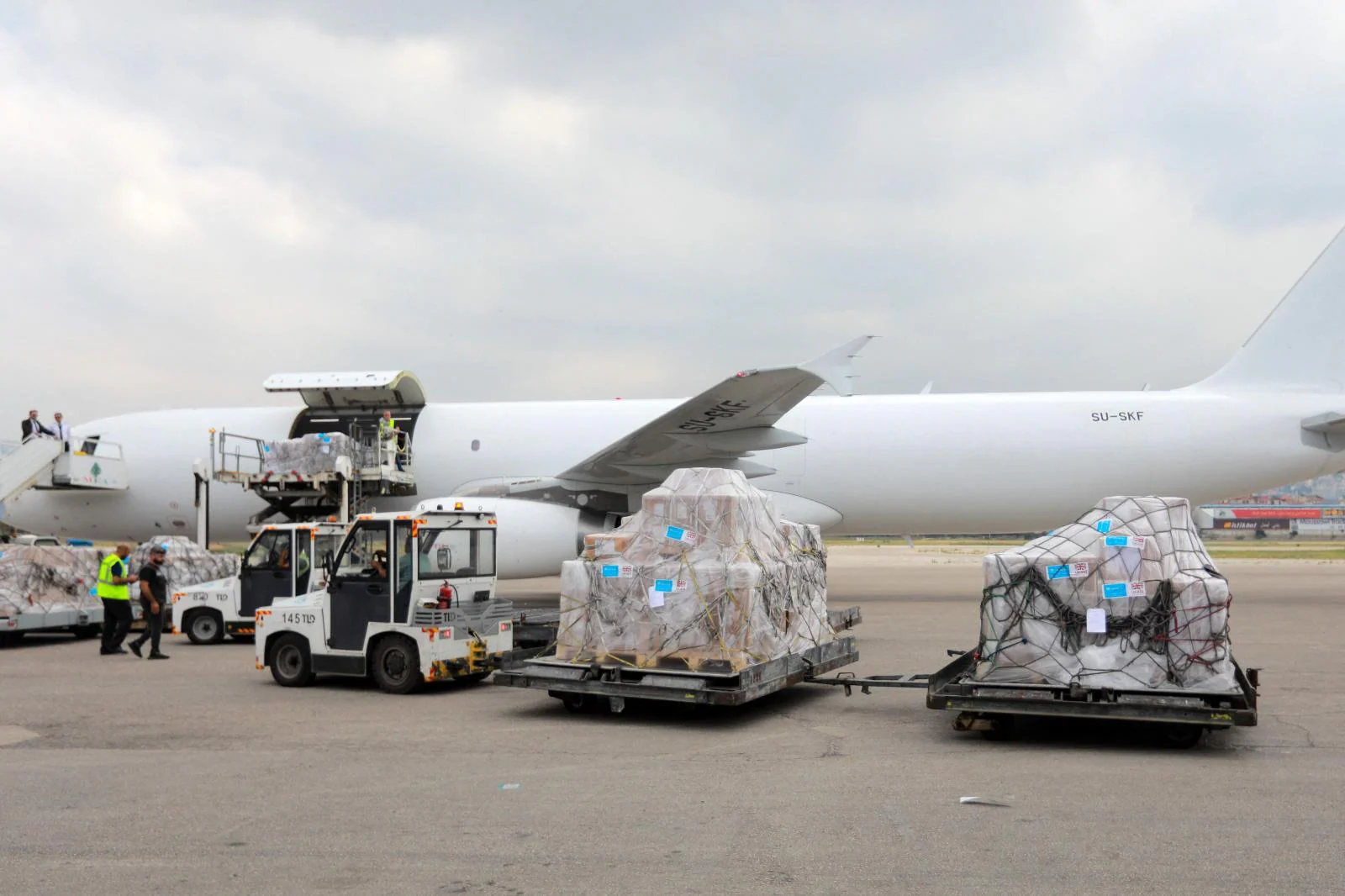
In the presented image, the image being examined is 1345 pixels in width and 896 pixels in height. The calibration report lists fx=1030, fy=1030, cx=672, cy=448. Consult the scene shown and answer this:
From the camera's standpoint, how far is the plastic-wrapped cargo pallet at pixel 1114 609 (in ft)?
24.2

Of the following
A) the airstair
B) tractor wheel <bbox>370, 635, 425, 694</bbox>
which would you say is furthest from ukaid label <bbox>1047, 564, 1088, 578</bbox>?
the airstair

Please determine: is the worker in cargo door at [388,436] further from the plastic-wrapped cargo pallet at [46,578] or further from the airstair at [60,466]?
the airstair at [60,466]

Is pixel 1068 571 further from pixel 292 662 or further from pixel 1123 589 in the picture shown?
pixel 292 662

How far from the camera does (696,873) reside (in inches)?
182

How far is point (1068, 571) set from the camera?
25.5 ft

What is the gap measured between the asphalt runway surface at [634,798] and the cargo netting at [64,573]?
17.2 feet

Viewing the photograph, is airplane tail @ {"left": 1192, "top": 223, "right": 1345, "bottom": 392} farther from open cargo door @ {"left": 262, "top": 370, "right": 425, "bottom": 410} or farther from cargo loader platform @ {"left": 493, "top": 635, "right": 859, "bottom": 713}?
open cargo door @ {"left": 262, "top": 370, "right": 425, "bottom": 410}

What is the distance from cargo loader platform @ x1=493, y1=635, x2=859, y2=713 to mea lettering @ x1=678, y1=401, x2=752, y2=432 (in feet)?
21.9

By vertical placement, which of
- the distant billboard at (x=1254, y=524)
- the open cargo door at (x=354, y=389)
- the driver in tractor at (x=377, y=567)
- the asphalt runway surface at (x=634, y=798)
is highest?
the open cargo door at (x=354, y=389)

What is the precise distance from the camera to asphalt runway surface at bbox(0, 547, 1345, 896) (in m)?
4.63

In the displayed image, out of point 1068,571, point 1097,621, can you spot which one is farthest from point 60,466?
point 1097,621

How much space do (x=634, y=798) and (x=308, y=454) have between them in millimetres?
12827

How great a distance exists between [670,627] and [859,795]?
2.72 metres

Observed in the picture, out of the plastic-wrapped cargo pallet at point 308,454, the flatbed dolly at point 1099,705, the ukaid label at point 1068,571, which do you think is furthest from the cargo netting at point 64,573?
the ukaid label at point 1068,571
